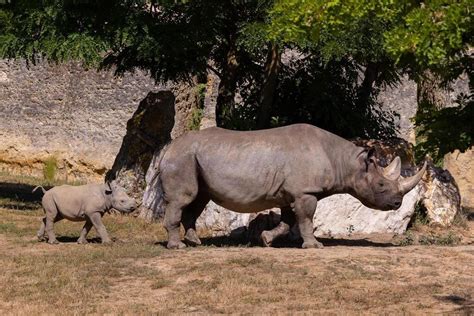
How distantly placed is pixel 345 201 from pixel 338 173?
2341 mm

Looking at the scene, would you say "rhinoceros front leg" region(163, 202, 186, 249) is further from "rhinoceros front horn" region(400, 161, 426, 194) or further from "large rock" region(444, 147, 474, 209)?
"large rock" region(444, 147, 474, 209)

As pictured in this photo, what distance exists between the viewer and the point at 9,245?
Result: 1564 centimetres

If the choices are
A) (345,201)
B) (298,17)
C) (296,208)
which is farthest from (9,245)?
(298,17)

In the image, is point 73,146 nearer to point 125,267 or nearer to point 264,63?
point 264,63

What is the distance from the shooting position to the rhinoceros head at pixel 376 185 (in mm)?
15406

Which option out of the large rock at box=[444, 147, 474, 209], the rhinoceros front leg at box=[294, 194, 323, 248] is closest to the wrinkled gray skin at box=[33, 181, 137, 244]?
the rhinoceros front leg at box=[294, 194, 323, 248]

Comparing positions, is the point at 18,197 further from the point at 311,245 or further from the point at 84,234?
the point at 311,245

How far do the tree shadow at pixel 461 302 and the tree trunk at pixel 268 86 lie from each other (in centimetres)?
849

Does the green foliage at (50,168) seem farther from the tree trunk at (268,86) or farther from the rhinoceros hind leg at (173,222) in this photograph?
the rhinoceros hind leg at (173,222)

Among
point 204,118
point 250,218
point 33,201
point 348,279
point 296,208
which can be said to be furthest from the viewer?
point 204,118

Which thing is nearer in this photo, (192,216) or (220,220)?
(192,216)

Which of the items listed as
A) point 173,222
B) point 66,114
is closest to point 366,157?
point 173,222

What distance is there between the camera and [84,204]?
51.5 feet

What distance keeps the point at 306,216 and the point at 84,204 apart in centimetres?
329
